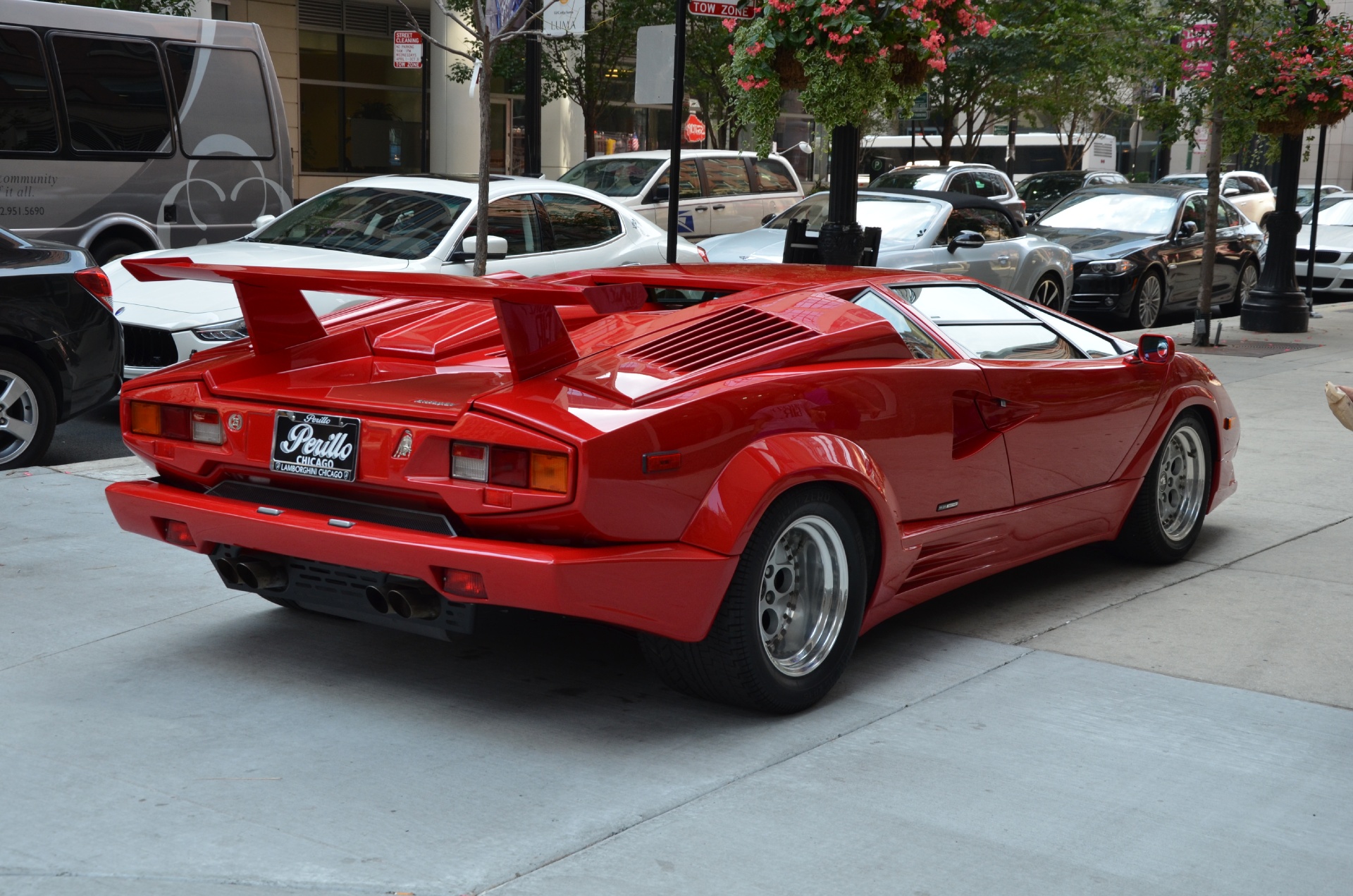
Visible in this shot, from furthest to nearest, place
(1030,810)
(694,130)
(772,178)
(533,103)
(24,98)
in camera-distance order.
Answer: (694,130) → (772,178) → (533,103) → (24,98) → (1030,810)

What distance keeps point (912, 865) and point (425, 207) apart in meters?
7.75

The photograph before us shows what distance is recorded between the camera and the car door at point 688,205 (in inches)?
666

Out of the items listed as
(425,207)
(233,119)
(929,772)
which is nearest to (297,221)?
(425,207)

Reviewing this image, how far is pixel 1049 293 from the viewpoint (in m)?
14.6

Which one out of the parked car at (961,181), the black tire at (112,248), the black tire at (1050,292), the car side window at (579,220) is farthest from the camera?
the parked car at (961,181)

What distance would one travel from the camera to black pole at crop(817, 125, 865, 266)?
10.2 metres

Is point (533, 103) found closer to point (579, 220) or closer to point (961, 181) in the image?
point (579, 220)

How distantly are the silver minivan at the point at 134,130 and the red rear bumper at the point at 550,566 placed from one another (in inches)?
376

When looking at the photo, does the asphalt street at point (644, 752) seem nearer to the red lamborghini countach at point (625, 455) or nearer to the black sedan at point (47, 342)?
the red lamborghini countach at point (625, 455)

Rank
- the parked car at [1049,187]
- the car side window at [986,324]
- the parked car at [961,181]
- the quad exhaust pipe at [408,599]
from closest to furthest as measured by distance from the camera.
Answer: the quad exhaust pipe at [408,599] → the car side window at [986,324] → the parked car at [961,181] → the parked car at [1049,187]

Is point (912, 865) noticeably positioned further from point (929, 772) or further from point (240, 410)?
point (240, 410)

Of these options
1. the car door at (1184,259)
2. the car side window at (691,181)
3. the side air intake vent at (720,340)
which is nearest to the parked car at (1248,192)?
the car door at (1184,259)

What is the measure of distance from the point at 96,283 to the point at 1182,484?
5435 millimetres

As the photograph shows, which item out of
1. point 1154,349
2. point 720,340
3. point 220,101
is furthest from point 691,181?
point 720,340
